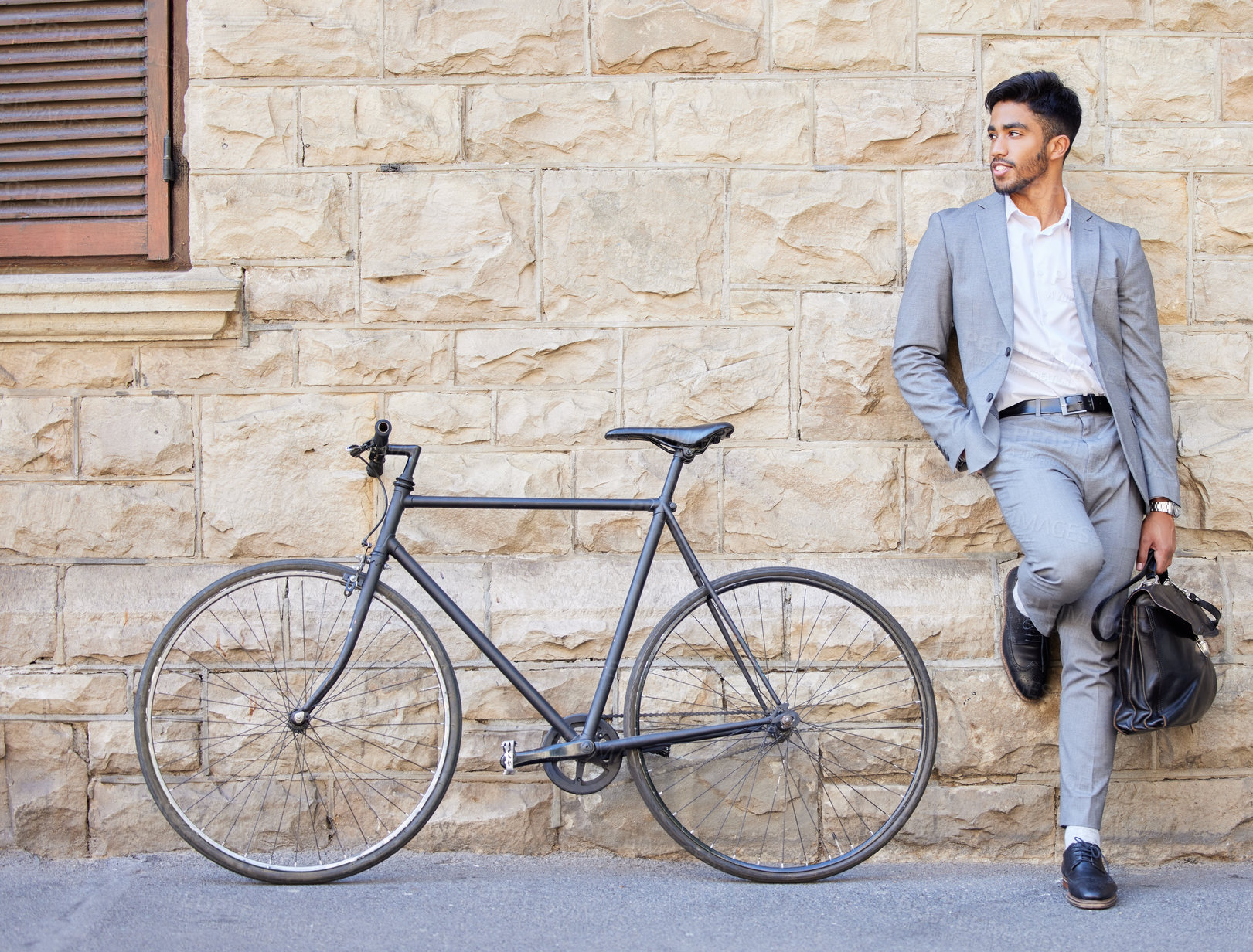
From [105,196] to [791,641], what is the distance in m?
2.84

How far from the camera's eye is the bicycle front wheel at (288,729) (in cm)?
370

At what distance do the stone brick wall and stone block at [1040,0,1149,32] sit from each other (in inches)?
0.5

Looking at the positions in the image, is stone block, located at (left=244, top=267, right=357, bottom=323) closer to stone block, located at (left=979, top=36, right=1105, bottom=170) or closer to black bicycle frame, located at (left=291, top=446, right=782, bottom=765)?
black bicycle frame, located at (left=291, top=446, right=782, bottom=765)

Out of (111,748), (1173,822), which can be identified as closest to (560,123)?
(111,748)

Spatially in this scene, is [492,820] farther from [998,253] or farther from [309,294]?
[998,253]

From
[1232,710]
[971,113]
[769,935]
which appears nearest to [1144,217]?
[971,113]

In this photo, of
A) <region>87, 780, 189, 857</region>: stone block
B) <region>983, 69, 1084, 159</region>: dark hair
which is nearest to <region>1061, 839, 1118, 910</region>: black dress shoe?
<region>983, 69, 1084, 159</region>: dark hair

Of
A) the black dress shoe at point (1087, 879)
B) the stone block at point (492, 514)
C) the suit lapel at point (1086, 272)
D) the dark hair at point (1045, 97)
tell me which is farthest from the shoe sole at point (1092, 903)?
the dark hair at point (1045, 97)

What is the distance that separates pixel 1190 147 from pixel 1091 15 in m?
0.56

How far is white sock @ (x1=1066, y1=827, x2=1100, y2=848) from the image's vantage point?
3.36m

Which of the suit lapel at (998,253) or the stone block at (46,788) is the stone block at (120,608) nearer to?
the stone block at (46,788)

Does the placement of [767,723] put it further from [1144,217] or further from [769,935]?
A: [1144,217]

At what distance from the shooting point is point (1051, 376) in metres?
3.56

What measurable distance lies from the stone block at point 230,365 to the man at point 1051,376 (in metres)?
2.05
